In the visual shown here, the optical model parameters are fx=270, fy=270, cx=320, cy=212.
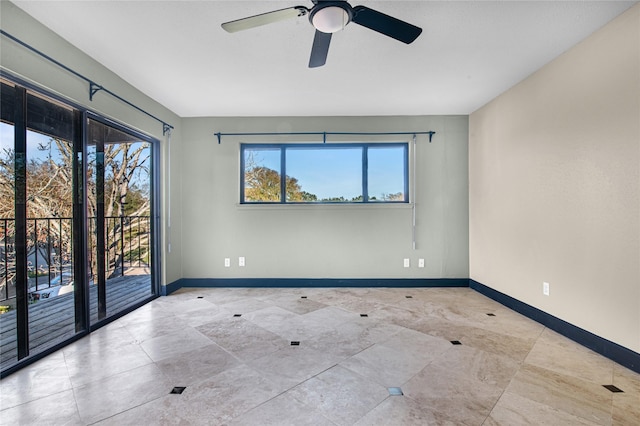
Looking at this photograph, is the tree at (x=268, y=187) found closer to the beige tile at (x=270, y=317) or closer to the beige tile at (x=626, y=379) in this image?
the beige tile at (x=270, y=317)

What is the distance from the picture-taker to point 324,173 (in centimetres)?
422

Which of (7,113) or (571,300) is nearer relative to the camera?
(7,113)

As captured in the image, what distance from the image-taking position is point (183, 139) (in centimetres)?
415

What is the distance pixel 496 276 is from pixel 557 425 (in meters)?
2.31

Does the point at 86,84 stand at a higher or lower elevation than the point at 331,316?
higher

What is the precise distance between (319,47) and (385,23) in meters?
0.50

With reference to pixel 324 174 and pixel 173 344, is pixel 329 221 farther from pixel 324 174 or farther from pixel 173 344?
pixel 173 344

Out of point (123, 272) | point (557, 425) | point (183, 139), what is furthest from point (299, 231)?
point (557, 425)

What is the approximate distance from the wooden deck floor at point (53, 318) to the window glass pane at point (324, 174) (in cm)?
253

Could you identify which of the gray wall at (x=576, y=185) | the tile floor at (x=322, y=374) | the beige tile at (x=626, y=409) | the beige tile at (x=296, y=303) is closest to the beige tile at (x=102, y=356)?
the tile floor at (x=322, y=374)

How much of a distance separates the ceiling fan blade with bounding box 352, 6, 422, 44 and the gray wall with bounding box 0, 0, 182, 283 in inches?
93.2

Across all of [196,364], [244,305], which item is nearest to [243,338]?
[196,364]

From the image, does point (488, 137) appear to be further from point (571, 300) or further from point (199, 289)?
point (199, 289)

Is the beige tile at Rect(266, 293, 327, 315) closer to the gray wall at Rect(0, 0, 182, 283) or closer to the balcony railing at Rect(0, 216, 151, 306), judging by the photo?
the gray wall at Rect(0, 0, 182, 283)
